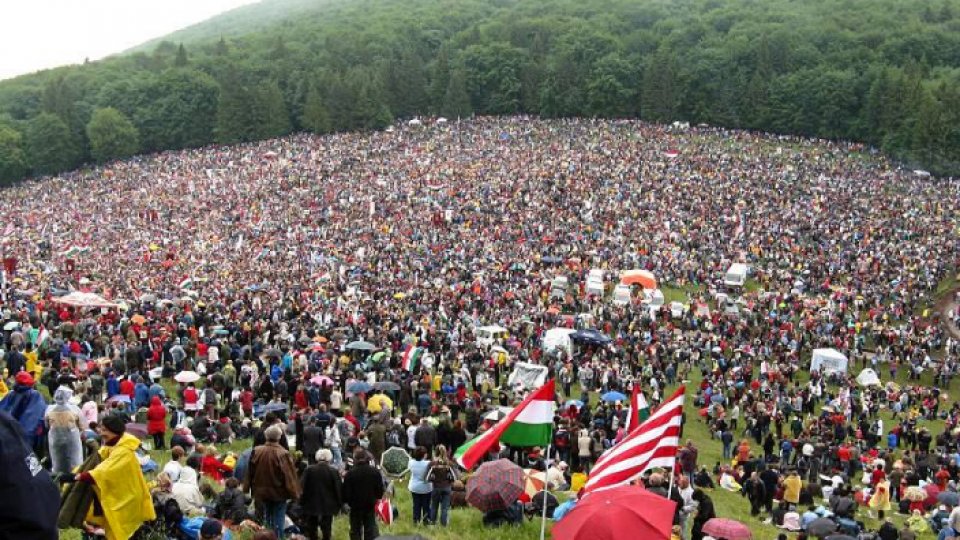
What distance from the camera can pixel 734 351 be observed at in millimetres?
33906

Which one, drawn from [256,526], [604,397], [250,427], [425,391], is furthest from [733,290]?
[256,526]

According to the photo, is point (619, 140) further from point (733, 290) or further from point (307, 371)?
point (307, 371)

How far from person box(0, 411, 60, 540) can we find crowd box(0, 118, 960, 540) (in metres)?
4.78

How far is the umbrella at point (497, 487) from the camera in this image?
13055 millimetres

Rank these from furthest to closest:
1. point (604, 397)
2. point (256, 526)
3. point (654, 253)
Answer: point (654, 253), point (604, 397), point (256, 526)

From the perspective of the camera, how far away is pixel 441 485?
13.0 metres

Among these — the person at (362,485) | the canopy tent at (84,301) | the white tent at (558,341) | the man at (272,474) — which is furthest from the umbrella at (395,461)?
the canopy tent at (84,301)

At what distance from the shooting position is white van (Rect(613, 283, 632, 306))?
3894cm

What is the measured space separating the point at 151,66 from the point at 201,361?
115046 mm

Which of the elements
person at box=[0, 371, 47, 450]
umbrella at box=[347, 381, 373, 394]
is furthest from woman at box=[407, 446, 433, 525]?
umbrella at box=[347, 381, 373, 394]

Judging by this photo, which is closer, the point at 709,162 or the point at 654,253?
the point at 654,253

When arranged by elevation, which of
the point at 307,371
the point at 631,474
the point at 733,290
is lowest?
the point at 733,290

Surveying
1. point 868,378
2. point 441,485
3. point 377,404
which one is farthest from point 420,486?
point 868,378

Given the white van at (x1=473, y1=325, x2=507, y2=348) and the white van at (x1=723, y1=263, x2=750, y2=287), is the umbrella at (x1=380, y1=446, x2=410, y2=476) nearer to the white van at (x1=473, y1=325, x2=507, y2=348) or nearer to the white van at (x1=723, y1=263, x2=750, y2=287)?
the white van at (x1=473, y1=325, x2=507, y2=348)
